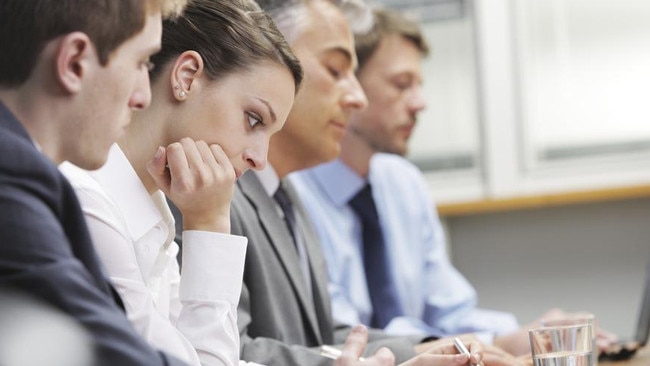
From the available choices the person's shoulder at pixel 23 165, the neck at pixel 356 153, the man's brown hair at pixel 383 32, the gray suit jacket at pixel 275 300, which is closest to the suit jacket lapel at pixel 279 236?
the gray suit jacket at pixel 275 300

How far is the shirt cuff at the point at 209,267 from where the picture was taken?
4.17 ft

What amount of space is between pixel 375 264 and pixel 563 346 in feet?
4.93

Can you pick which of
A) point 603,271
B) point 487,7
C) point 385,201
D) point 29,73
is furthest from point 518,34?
point 29,73


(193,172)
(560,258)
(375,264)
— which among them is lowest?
(560,258)

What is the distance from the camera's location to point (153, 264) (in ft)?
4.42

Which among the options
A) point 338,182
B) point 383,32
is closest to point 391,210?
point 338,182

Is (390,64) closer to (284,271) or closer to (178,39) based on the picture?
(284,271)

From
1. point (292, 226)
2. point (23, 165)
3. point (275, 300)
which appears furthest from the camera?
point (292, 226)

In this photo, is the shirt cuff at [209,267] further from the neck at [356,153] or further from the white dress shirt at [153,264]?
the neck at [356,153]

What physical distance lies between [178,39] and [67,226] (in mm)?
566

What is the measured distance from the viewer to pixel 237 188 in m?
1.93

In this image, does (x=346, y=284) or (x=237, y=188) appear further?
(x=346, y=284)

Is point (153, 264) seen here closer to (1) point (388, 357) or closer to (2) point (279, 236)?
(1) point (388, 357)

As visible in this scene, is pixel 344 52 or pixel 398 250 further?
pixel 398 250
